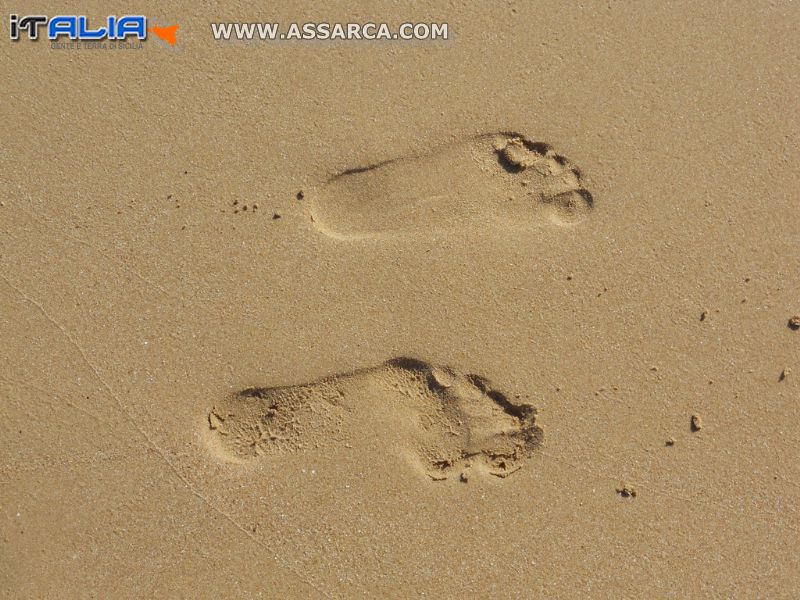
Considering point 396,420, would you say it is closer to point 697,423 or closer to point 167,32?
point 697,423

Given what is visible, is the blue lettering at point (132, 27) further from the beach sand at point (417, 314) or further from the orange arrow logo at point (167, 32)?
the beach sand at point (417, 314)

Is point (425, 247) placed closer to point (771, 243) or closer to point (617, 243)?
point (617, 243)

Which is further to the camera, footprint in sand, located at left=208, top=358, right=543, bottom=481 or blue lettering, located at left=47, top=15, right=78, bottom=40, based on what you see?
blue lettering, located at left=47, top=15, right=78, bottom=40

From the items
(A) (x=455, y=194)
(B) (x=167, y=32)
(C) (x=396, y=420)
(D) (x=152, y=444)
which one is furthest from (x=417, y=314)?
(B) (x=167, y=32)

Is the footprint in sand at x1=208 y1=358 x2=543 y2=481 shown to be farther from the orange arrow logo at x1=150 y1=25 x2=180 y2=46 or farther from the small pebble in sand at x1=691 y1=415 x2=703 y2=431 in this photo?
the orange arrow logo at x1=150 y1=25 x2=180 y2=46

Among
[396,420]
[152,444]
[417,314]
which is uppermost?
[417,314]

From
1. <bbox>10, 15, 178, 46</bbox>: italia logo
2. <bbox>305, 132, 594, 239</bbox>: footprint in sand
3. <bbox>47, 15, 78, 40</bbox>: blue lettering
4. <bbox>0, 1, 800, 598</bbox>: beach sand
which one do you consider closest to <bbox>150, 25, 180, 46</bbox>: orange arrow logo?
<bbox>10, 15, 178, 46</bbox>: italia logo

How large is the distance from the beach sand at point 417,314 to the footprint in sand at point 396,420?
0.05 ft

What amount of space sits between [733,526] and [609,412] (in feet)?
3.12

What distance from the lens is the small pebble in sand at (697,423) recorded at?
8.92ft

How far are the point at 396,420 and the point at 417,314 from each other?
24.3 inches

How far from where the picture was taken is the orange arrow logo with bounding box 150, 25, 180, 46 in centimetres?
284

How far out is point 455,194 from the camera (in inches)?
108

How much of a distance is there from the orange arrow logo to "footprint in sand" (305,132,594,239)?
126 centimetres
